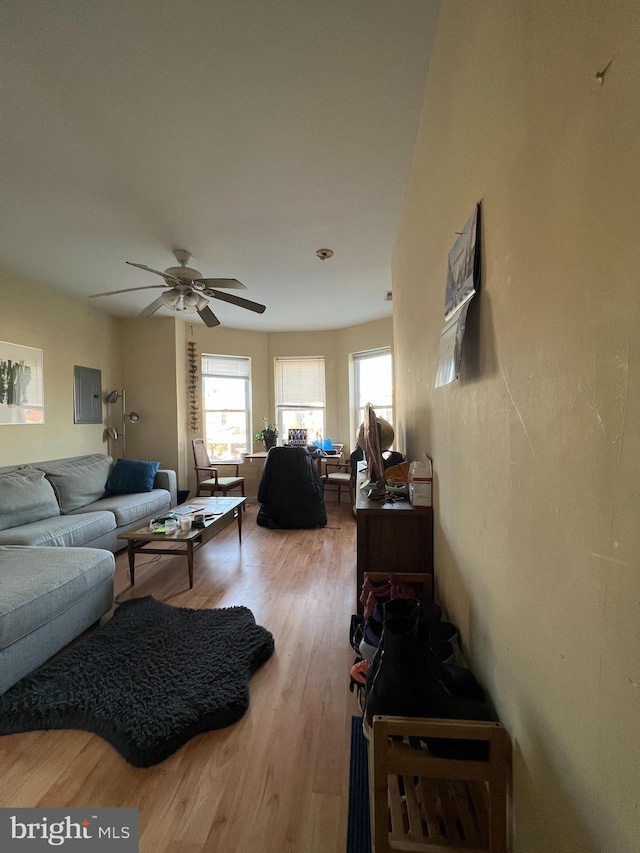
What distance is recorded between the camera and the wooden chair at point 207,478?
457 centimetres

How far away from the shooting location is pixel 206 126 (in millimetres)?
1787

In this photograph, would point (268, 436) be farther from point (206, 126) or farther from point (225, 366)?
point (206, 126)

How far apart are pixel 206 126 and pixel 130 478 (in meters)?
3.43

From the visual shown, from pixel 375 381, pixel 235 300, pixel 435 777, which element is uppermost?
pixel 235 300

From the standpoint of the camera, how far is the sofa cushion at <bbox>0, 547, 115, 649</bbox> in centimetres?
161

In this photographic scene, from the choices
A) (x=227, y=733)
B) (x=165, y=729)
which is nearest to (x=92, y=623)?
(x=165, y=729)

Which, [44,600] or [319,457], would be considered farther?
[319,457]

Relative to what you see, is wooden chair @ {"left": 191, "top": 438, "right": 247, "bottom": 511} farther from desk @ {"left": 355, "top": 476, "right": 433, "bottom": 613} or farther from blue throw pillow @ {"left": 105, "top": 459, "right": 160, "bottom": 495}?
desk @ {"left": 355, "top": 476, "right": 433, "bottom": 613}

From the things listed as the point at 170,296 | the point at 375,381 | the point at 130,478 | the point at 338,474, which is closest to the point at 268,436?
the point at 338,474

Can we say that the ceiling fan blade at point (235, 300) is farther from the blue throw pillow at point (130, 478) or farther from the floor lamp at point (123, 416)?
the floor lamp at point (123, 416)

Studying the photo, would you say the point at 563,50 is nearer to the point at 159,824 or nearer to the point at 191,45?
the point at 191,45

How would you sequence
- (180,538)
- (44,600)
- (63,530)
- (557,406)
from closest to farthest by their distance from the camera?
1. (557,406)
2. (44,600)
3. (180,538)
4. (63,530)

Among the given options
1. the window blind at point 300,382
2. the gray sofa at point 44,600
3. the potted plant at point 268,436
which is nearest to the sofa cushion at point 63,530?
the gray sofa at point 44,600

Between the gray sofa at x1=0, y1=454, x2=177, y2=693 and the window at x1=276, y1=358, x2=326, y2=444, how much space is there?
6.59 feet
